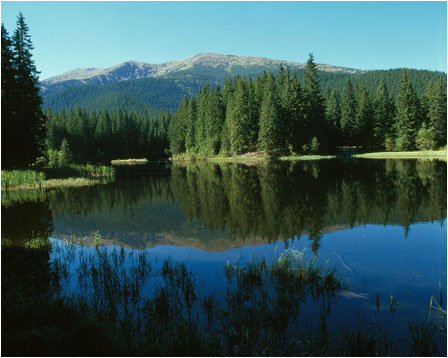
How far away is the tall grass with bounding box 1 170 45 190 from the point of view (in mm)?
33250

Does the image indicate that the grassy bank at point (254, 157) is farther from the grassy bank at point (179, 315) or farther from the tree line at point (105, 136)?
the grassy bank at point (179, 315)

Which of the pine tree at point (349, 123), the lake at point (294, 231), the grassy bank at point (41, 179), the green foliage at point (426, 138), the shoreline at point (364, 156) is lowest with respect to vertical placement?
the lake at point (294, 231)

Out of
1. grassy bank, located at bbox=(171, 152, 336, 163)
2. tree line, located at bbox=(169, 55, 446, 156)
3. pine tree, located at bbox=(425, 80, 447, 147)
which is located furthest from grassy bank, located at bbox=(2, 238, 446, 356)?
pine tree, located at bbox=(425, 80, 447, 147)

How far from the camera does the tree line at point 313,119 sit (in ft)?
246

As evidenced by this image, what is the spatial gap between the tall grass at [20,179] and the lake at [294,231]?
614cm

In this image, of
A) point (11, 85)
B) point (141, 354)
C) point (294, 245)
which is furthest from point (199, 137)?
point (141, 354)

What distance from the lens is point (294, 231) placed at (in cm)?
1459

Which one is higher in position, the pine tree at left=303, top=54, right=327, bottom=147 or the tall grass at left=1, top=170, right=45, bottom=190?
the pine tree at left=303, top=54, right=327, bottom=147

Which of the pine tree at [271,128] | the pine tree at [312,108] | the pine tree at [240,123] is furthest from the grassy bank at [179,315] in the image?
the pine tree at [240,123]

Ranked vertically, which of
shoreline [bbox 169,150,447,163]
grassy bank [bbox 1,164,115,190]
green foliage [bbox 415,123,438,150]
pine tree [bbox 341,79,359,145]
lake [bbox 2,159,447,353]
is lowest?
lake [bbox 2,159,447,353]

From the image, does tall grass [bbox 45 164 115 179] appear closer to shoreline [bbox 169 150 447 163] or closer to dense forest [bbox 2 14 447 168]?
dense forest [bbox 2 14 447 168]

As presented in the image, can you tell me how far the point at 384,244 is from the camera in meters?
12.5

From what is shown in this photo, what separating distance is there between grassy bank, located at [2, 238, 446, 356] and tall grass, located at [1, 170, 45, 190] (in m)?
26.9

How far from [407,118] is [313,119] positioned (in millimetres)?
21756
